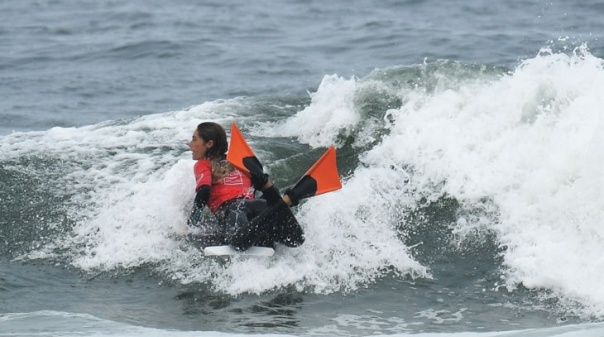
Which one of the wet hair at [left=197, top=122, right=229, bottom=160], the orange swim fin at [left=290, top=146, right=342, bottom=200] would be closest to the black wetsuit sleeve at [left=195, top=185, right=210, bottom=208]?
the wet hair at [left=197, top=122, right=229, bottom=160]

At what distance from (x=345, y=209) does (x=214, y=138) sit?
1.36 metres

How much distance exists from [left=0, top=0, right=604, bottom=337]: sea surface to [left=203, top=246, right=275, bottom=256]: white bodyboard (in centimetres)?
15

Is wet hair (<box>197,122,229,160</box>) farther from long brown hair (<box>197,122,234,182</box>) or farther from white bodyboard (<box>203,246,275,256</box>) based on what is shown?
white bodyboard (<box>203,246,275,256</box>)

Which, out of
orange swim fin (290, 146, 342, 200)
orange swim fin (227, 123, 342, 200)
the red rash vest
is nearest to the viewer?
orange swim fin (227, 123, 342, 200)

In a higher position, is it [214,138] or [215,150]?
[214,138]

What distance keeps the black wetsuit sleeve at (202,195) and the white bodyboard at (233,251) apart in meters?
0.40

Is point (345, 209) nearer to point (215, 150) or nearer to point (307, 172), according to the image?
point (307, 172)

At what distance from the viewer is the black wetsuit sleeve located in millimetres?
8508

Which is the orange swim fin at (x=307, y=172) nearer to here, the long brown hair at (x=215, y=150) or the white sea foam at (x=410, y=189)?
the long brown hair at (x=215, y=150)

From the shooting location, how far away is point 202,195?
27.9ft

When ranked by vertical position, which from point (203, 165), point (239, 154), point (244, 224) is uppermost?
point (239, 154)

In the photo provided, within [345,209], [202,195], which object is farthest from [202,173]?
[345,209]

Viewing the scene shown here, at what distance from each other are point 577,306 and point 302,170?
12.0 feet

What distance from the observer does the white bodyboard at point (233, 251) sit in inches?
325
